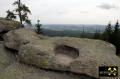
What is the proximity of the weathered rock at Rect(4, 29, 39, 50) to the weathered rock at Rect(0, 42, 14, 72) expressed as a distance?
0.61 meters

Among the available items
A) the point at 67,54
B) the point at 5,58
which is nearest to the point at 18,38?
the point at 5,58

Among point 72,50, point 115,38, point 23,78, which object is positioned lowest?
point 115,38

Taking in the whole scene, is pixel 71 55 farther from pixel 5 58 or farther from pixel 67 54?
pixel 5 58

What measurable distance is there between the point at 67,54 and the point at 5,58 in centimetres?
566

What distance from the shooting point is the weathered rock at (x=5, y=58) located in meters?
17.8

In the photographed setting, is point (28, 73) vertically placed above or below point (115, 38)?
above

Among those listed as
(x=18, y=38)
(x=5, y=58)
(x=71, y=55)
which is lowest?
(x=5, y=58)

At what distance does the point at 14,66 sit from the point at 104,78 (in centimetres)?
716

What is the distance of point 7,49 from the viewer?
20453mm

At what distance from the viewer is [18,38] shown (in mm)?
19672

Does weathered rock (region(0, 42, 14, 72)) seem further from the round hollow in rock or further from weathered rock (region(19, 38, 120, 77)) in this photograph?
the round hollow in rock

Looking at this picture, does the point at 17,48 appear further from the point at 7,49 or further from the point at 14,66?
the point at 14,66

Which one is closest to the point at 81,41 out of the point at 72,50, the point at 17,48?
the point at 72,50

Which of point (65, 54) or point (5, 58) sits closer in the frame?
point (65, 54)
